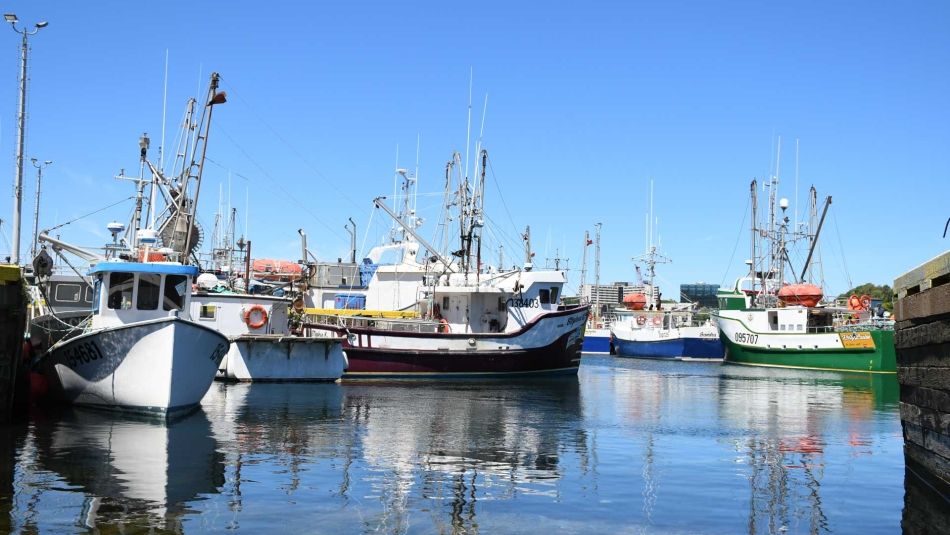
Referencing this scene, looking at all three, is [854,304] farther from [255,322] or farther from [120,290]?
[120,290]

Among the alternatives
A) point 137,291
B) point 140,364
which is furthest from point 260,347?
point 140,364

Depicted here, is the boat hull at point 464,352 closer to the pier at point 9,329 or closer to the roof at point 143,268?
the roof at point 143,268

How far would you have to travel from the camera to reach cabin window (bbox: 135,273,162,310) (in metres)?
23.8

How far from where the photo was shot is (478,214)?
44.6 meters

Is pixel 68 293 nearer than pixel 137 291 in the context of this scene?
No

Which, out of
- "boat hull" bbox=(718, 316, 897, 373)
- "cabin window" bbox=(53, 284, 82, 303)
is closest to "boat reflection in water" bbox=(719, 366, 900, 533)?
"boat hull" bbox=(718, 316, 897, 373)

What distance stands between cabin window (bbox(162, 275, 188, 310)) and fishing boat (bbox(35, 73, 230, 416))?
3cm

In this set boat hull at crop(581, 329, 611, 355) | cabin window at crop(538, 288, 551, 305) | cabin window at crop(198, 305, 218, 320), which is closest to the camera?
cabin window at crop(198, 305, 218, 320)

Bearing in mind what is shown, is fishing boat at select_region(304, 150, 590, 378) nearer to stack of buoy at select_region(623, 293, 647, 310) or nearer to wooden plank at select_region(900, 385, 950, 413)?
wooden plank at select_region(900, 385, 950, 413)

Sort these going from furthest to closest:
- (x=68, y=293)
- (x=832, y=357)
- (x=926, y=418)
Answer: (x=832, y=357), (x=68, y=293), (x=926, y=418)

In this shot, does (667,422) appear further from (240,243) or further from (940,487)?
(240,243)

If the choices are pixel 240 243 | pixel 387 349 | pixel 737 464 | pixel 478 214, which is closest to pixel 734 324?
pixel 478 214

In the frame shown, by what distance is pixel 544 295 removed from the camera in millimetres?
42438

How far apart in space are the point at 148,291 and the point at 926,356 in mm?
18626
